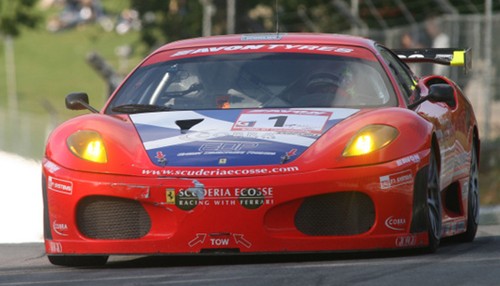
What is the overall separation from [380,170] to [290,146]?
454mm

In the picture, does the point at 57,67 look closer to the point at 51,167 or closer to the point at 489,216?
the point at 489,216

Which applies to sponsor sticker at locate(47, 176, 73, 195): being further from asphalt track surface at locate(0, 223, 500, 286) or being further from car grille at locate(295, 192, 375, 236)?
car grille at locate(295, 192, 375, 236)

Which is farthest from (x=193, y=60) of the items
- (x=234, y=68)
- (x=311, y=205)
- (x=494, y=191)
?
(x=494, y=191)

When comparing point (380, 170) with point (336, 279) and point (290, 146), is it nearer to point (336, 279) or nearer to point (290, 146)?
point (290, 146)

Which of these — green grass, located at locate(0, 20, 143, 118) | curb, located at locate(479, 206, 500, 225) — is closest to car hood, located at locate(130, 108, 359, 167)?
curb, located at locate(479, 206, 500, 225)

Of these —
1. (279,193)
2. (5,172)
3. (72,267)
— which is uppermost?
(279,193)

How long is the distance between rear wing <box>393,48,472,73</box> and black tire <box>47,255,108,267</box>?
3.46 m

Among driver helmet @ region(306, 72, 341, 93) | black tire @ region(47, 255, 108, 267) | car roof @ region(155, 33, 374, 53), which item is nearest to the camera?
black tire @ region(47, 255, 108, 267)

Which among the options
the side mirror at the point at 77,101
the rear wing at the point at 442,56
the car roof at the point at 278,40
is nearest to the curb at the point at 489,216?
the rear wing at the point at 442,56

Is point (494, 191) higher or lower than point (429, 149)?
lower

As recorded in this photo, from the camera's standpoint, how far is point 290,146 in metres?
7.35

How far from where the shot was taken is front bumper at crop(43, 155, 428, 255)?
23.2 feet

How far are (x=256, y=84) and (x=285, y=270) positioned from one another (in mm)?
2007

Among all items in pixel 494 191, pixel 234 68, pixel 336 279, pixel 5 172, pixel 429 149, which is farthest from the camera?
pixel 5 172
